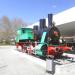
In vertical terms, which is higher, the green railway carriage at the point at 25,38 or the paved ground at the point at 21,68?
the green railway carriage at the point at 25,38

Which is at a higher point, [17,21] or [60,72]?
[17,21]

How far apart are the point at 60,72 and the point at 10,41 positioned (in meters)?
60.6

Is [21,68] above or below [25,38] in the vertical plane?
below

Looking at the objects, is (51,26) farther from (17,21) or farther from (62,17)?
(17,21)

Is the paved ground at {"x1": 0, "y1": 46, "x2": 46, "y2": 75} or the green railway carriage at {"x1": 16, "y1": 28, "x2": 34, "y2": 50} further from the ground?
the green railway carriage at {"x1": 16, "y1": 28, "x2": 34, "y2": 50}

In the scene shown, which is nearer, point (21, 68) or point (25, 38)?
point (21, 68)

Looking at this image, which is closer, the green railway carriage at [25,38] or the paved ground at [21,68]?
the paved ground at [21,68]

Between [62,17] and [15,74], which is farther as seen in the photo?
[62,17]

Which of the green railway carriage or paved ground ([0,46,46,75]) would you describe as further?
the green railway carriage

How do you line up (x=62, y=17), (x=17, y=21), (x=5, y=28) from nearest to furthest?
1. (x=62, y=17)
2. (x=5, y=28)
3. (x=17, y=21)

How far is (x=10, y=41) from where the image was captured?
69875 mm

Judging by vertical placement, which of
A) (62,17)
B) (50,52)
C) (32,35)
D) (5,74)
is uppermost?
(62,17)

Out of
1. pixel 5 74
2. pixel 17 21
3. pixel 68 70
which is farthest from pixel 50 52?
pixel 17 21

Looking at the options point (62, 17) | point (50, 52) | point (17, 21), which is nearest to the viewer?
point (50, 52)
